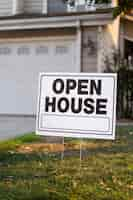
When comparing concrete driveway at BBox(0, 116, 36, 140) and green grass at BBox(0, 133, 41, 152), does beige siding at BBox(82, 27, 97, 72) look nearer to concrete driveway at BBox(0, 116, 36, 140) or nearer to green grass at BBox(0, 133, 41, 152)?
concrete driveway at BBox(0, 116, 36, 140)

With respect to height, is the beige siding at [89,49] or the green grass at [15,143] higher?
the beige siding at [89,49]

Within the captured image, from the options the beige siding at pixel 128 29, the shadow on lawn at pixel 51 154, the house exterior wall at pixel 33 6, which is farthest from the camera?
the house exterior wall at pixel 33 6

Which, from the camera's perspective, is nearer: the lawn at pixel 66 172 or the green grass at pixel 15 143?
the lawn at pixel 66 172

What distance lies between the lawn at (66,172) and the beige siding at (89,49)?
7.52m

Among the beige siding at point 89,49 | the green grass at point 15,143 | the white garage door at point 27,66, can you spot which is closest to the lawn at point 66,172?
the green grass at point 15,143

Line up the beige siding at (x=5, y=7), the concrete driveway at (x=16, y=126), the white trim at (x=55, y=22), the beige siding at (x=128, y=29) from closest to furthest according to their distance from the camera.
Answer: the concrete driveway at (x=16, y=126), the white trim at (x=55, y=22), the beige siding at (x=128, y=29), the beige siding at (x=5, y=7)

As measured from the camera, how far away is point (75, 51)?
17.3 metres

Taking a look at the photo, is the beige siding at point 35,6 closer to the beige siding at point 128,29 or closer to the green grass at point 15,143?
the beige siding at point 128,29

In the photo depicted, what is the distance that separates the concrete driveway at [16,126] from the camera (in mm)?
12484

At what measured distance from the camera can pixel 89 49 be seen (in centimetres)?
1697

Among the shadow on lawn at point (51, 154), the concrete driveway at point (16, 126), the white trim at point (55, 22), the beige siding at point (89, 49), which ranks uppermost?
the white trim at point (55, 22)

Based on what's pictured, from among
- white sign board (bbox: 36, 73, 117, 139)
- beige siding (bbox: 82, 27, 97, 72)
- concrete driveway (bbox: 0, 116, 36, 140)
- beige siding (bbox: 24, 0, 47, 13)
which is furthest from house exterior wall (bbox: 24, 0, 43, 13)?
white sign board (bbox: 36, 73, 117, 139)

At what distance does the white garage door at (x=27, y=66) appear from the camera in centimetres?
1775

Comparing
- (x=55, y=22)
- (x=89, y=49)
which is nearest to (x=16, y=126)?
(x=89, y=49)
